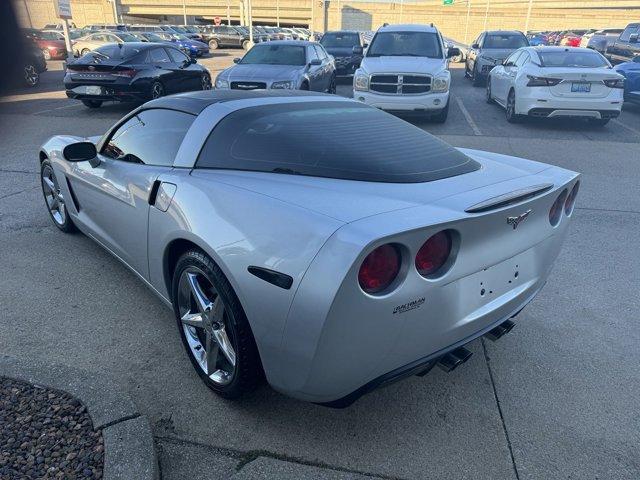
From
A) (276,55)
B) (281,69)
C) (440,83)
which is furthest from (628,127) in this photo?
(276,55)

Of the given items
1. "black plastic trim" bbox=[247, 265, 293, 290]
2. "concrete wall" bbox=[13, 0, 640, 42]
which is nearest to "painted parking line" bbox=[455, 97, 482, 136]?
"black plastic trim" bbox=[247, 265, 293, 290]

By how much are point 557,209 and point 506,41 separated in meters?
16.1

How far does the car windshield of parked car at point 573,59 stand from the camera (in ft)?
31.9

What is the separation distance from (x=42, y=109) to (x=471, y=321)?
1251 cm

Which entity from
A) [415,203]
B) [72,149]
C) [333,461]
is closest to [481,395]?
[333,461]

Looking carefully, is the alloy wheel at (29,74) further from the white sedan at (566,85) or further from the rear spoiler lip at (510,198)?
the white sedan at (566,85)

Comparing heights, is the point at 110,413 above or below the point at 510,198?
below

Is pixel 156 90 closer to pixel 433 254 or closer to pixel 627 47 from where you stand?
pixel 433 254

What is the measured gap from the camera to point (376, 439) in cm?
236

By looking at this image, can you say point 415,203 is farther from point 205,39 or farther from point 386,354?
point 205,39

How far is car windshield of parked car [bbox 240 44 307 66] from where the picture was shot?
35.8 ft

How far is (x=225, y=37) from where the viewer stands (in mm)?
39531

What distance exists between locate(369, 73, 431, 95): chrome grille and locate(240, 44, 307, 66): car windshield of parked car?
2.08 m

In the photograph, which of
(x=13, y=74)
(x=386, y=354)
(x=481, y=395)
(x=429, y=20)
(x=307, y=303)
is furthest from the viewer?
(x=429, y=20)
